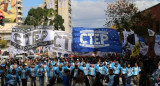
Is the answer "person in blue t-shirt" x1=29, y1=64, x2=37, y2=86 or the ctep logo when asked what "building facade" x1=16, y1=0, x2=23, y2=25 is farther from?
"person in blue t-shirt" x1=29, y1=64, x2=37, y2=86

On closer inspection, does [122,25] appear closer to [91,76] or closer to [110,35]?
[110,35]

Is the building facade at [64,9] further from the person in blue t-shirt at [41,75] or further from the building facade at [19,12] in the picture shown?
the person in blue t-shirt at [41,75]

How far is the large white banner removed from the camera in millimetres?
23031

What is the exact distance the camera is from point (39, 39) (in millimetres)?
23250

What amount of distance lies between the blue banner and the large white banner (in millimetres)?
1448

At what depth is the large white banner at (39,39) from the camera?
2303 centimetres

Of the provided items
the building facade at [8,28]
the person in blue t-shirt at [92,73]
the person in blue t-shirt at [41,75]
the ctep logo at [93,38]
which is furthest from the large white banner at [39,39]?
the building facade at [8,28]

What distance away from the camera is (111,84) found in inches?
504

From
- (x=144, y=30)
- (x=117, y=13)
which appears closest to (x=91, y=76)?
(x=144, y=30)

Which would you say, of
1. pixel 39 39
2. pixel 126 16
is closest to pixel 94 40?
pixel 39 39

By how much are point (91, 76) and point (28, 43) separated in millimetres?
5300

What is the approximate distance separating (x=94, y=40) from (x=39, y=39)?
138 inches

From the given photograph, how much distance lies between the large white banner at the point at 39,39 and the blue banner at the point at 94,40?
145 cm

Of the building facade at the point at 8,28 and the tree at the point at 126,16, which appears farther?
the building facade at the point at 8,28
